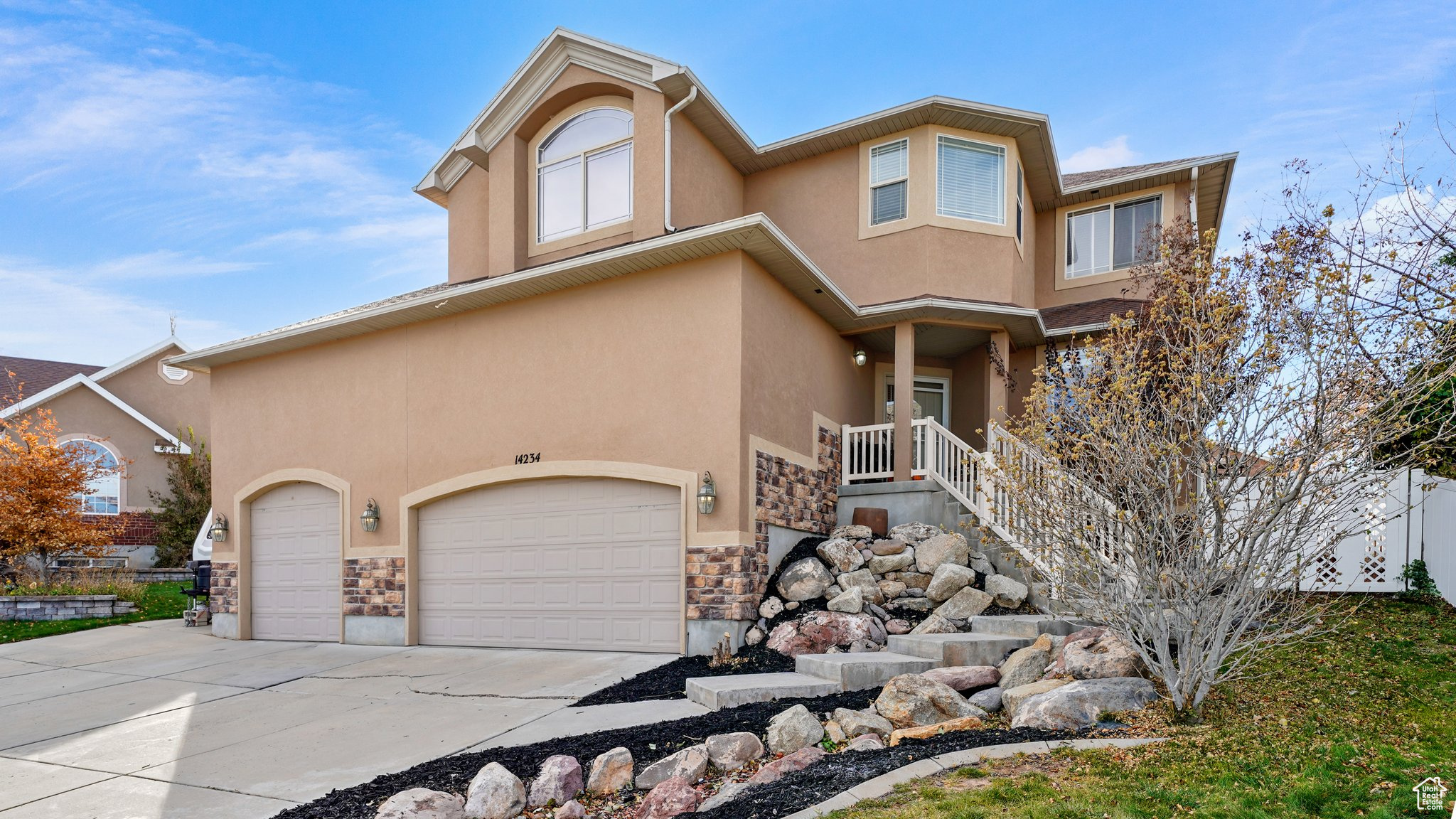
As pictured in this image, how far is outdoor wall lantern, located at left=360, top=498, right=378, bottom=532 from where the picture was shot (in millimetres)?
11703

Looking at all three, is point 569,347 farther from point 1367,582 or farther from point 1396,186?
point 1367,582

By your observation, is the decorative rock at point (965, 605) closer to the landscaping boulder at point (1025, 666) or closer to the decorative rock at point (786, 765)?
the landscaping boulder at point (1025, 666)

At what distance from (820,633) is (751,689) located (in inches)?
73.1

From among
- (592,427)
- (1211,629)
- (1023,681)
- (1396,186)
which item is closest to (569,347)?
(592,427)

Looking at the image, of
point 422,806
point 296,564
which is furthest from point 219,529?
point 422,806

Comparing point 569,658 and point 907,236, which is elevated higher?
point 907,236

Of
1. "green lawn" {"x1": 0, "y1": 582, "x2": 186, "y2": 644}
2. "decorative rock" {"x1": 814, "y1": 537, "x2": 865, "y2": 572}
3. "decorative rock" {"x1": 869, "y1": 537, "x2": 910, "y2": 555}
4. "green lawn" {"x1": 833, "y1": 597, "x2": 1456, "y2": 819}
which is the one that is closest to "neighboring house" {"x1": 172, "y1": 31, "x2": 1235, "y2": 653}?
"decorative rock" {"x1": 814, "y1": 537, "x2": 865, "y2": 572}

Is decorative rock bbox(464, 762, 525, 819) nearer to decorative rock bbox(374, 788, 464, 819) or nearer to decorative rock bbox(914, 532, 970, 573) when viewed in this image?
decorative rock bbox(374, 788, 464, 819)

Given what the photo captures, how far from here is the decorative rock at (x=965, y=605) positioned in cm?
889

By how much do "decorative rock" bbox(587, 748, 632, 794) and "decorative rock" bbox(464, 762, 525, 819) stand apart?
43 cm

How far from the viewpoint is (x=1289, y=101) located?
1020 cm

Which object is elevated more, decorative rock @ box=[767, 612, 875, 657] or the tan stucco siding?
the tan stucco siding

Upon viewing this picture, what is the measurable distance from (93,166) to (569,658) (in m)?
14.1

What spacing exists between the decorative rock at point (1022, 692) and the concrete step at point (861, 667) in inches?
48.5
